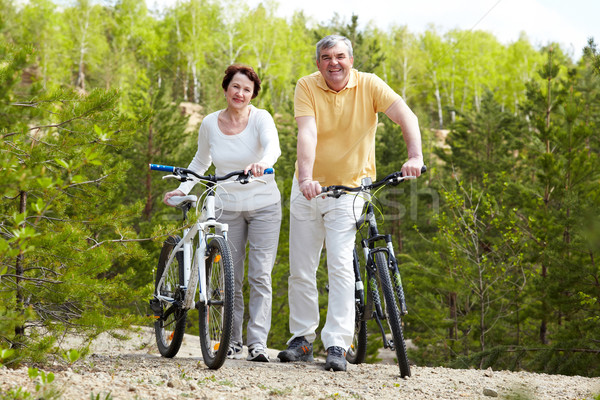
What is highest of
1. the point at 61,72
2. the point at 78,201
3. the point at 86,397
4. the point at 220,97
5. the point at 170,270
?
the point at 61,72

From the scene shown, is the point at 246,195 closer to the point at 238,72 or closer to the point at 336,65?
the point at 238,72

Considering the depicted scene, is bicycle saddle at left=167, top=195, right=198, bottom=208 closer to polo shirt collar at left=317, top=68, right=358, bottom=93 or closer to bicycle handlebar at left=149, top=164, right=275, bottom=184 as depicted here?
bicycle handlebar at left=149, top=164, right=275, bottom=184

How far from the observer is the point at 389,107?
12.1 ft

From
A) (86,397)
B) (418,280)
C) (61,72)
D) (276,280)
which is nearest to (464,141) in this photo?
(418,280)

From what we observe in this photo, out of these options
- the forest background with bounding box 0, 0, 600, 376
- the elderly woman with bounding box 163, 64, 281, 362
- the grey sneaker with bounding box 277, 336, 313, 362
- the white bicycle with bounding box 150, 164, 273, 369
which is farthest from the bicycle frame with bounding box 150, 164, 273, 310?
the grey sneaker with bounding box 277, 336, 313, 362

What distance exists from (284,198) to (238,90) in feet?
27.1

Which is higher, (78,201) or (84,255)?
(78,201)

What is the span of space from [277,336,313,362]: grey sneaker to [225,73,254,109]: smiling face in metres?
1.73

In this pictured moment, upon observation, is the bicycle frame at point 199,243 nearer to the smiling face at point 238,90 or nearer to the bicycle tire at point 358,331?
the smiling face at point 238,90

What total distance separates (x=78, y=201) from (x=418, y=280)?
8639 mm

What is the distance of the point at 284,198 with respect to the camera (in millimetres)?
12258

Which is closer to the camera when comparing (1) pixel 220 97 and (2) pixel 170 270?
(2) pixel 170 270

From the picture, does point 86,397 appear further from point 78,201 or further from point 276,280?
point 276,280

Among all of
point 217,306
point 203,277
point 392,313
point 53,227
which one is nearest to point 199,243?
point 203,277
